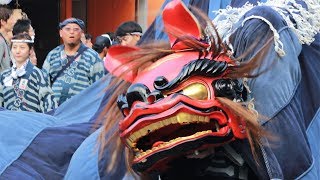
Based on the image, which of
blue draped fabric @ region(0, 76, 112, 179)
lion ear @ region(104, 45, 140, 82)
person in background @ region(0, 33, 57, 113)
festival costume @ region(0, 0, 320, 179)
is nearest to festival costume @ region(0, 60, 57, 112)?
person in background @ region(0, 33, 57, 113)

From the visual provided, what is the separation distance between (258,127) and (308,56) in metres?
0.36

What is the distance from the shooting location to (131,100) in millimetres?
1207

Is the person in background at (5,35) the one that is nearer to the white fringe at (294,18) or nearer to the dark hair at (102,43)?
the dark hair at (102,43)

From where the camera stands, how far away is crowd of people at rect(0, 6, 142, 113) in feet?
11.3

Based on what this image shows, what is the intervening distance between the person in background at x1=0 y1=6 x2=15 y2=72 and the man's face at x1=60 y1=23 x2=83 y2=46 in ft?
1.48

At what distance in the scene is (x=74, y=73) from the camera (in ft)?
13.3

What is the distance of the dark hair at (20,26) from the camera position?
4.35 metres

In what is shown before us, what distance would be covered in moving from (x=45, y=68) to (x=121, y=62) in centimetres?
297

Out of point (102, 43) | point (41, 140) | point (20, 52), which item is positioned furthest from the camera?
point (102, 43)

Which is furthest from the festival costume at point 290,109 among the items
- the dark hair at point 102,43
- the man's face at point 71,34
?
the dark hair at point 102,43

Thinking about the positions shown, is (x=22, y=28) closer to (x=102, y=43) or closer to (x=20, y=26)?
(x=20, y=26)

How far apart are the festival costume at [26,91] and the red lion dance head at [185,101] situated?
219 cm

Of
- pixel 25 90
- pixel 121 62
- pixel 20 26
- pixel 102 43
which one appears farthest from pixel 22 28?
pixel 121 62

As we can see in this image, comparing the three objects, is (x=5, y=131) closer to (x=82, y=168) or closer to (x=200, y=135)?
(x=82, y=168)
